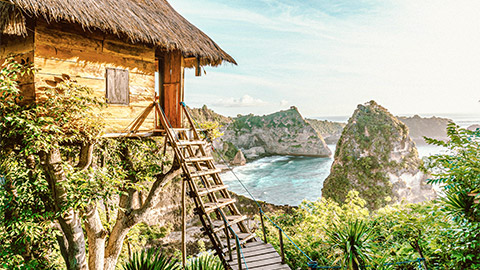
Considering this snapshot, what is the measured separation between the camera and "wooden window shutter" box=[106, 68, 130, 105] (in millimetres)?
6406

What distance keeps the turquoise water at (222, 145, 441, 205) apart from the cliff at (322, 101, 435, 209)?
3.90 metres

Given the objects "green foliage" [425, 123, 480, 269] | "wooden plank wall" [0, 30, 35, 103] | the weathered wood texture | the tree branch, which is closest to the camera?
"green foliage" [425, 123, 480, 269]

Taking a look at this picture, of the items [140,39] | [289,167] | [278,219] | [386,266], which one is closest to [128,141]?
[140,39]

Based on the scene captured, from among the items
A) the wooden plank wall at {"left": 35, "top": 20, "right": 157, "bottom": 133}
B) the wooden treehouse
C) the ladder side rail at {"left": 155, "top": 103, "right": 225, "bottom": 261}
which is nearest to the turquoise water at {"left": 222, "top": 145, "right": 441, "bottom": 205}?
the wooden treehouse

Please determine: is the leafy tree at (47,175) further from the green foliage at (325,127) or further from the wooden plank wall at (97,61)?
the green foliage at (325,127)

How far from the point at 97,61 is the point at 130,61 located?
0.78 metres

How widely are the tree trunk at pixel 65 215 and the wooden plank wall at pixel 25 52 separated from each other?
46.8 inches

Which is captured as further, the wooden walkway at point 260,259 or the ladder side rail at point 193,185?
the ladder side rail at point 193,185

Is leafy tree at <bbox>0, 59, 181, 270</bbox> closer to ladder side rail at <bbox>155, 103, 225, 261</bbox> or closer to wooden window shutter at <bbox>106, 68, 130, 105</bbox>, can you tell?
wooden window shutter at <bbox>106, 68, 130, 105</bbox>

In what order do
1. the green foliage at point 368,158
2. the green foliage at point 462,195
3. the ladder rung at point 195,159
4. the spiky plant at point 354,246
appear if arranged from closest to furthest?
1. the spiky plant at point 354,246
2. the green foliage at point 462,195
3. the ladder rung at point 195,159
4. the green foliage at point 368,158

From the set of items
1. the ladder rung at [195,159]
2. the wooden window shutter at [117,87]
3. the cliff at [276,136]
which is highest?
the wooden window shutter at [117,87]

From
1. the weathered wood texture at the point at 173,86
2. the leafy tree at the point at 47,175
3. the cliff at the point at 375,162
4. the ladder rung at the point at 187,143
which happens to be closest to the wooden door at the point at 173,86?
the weathered wood texture at the point at 173,86

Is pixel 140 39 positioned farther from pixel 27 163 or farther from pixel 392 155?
pixel 392 155

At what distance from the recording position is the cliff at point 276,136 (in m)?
80.2
